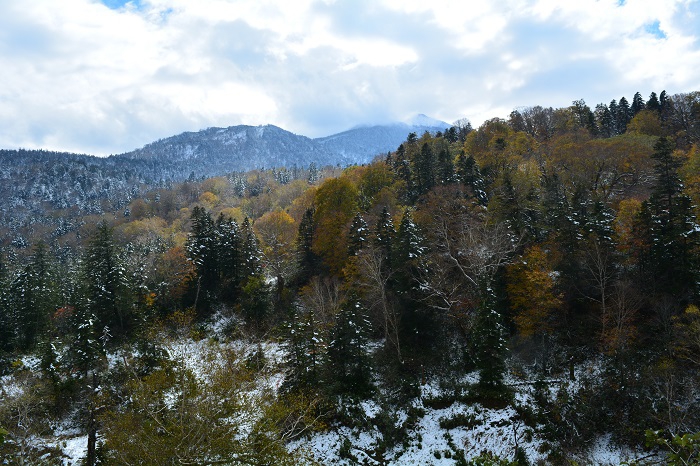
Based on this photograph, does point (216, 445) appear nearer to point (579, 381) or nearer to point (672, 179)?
point (579, 381)

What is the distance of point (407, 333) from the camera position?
111ft

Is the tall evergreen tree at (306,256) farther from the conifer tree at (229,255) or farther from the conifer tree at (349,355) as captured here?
the conifer tree at (349,355)

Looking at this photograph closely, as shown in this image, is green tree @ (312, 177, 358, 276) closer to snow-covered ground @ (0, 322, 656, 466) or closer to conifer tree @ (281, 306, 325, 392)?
conifer tree @ (281, 306, 325, 392)

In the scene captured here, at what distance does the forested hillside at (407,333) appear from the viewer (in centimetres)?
2123

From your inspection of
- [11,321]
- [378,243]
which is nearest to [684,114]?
[378,243]

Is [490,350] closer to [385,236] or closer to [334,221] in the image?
[385,236]

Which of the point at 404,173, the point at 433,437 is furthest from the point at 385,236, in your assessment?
the point at 404,173

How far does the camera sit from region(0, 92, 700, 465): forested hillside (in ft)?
69.7

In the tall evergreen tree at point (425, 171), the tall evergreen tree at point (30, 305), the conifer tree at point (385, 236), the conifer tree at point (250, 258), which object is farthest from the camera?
the tall evergreen tree at point (425, 171)

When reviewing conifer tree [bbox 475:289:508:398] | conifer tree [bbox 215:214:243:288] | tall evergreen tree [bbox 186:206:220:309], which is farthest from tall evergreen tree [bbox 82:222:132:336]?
conifer tree [bbox 475:289:508:398]

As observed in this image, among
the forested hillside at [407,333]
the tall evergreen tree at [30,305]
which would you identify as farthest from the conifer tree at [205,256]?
the tall evergreen tree at [30,305]

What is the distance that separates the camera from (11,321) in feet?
159

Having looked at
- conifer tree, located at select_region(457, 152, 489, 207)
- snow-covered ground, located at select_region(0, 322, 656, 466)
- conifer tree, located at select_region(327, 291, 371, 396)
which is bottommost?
snow-covered ground, located at select_region(0, 322, 656, 466)

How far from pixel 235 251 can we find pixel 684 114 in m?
74.1
